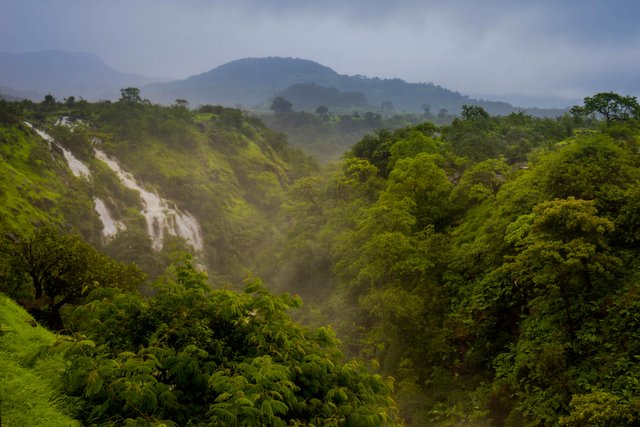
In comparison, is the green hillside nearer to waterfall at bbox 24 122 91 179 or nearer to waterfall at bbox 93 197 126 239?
waterfall at bbox 24 122 91 179

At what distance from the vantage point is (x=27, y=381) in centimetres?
766

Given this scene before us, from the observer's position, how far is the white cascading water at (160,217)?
52000 millimetres

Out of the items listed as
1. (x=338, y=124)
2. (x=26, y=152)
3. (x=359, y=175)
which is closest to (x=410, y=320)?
(x=359, y=175)

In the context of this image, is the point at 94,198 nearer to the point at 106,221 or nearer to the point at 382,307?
the point at 106,221

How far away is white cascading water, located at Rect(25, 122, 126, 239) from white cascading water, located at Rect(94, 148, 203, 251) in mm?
4074

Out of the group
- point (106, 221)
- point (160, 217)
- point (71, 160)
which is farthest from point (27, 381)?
point (71, 160)

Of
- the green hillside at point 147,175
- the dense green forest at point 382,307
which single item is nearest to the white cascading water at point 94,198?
the green hillside at point 147,175

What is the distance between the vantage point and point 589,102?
32938 millimetres

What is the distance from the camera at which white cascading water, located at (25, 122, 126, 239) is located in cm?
4684

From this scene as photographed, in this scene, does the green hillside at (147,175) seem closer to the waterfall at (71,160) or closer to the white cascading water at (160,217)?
the waterfall at (71,160)

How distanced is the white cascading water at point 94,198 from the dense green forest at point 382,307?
12.2 feet

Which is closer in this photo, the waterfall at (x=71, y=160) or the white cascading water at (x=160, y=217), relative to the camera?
the waterfall at (x=71, y=160)

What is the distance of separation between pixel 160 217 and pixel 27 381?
48.3 m

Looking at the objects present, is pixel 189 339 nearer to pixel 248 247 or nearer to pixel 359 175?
pixel 359 175
